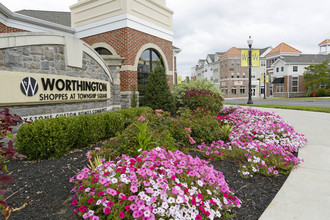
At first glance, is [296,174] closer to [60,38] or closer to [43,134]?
[43,134]

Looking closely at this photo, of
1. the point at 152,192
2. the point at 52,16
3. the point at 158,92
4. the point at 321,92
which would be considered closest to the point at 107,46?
the point at 158,92

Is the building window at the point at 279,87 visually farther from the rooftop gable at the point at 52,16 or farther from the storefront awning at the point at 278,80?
the rooftop gable at the point at 52,16

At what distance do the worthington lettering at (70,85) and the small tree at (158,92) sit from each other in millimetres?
2977

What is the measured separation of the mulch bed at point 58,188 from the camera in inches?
104

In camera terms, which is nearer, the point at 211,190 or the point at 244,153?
the point at 211,190

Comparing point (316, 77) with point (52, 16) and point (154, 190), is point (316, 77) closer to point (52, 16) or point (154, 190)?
point (52, 16)

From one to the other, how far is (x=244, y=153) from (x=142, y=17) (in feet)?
32.5

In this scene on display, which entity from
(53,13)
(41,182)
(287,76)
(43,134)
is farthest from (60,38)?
(287,76)

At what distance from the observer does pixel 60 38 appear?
6.08m

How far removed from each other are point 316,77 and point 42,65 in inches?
1970

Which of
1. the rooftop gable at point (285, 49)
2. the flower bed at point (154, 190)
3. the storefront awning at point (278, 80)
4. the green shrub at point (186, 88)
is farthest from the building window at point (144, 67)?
the rooftop gable at point (285, 49)

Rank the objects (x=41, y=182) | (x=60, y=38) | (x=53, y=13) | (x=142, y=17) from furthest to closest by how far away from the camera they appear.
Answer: (x=53, y=13)
(x=142, y=17)
(x=60, y=38)
(x=41, y=182)

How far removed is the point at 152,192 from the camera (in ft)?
7.56

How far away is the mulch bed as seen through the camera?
104 inches
